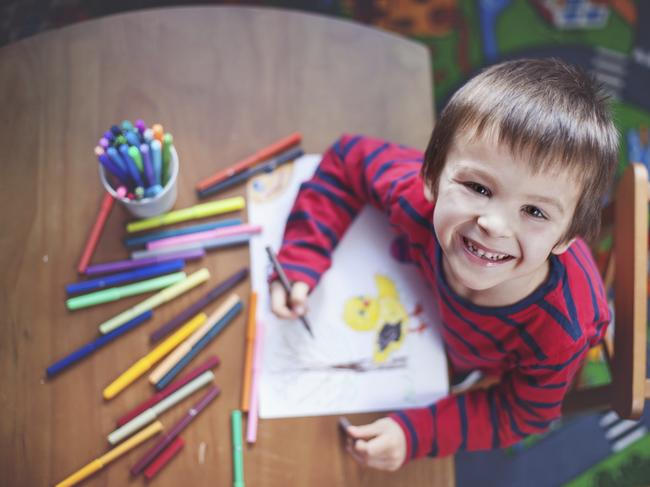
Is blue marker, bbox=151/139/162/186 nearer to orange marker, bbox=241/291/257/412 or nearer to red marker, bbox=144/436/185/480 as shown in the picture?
orange marker, bbox=241/291/257/412

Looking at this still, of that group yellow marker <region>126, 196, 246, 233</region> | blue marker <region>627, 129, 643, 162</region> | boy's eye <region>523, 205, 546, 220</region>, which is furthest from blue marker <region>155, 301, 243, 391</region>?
blue marker <region>627, 129, 643, 162</region>

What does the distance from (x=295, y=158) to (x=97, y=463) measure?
1.38 ft

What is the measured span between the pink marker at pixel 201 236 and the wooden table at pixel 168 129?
0.02 m

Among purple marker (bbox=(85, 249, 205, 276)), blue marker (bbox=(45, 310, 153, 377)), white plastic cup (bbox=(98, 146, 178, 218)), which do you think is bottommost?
blue marker (bbox=(45, 310, 153, 377))

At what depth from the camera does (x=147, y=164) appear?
0.65 meters

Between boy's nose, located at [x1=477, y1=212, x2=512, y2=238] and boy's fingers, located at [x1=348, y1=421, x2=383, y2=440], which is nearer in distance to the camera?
boy's nose, located at [x1=477, y1=212, x2=512, y2=238]

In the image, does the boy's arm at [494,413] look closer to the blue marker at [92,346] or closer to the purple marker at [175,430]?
the purple marker at [175,430]

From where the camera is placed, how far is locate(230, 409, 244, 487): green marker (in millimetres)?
673

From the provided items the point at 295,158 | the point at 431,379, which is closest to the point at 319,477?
the point at 431,379

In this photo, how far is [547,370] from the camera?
66 cm

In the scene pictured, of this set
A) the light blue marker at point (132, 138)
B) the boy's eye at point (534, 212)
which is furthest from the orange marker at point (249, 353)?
the boy's eye at point (534, 212)

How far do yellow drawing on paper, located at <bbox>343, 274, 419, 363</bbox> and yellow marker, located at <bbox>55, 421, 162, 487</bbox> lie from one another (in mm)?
252

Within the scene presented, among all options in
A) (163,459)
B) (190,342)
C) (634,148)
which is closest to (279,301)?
(190,342)

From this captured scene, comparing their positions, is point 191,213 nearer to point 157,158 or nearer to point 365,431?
point 157,158
